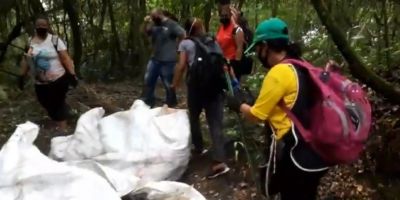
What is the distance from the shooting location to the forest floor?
248 inches

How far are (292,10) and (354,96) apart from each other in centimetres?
948

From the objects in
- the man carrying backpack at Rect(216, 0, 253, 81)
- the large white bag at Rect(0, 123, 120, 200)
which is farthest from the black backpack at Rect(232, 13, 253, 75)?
the large white bag at Rect(0, 123, 120, 200)

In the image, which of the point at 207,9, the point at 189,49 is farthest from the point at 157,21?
the point at 207,9

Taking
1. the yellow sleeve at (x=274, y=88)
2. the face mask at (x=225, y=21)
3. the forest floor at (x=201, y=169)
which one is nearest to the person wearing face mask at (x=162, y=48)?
the forest floor at (x=201, y=169)

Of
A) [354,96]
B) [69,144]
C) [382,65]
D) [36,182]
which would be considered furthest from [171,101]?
[354,96]

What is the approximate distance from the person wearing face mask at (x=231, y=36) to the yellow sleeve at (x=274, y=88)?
4.18 meters

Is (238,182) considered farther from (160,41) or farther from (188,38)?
(160,41)

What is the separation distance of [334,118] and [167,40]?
596cm

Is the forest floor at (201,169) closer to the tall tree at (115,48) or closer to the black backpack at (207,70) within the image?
the black backpack at (207,70)

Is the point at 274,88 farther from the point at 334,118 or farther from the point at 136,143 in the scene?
the point at 136,143

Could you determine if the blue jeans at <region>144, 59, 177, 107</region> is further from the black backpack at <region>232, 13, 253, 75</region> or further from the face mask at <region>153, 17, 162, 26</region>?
the black backpack at <region>232, 13, 253, 75</region>

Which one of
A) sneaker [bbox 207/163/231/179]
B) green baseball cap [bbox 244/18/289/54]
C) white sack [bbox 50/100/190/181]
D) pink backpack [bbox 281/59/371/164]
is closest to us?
pink backpack [bbox 281/59/371/164]

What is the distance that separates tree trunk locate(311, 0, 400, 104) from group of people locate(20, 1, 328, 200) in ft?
2.23

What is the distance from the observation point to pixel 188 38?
7496 millimetres
